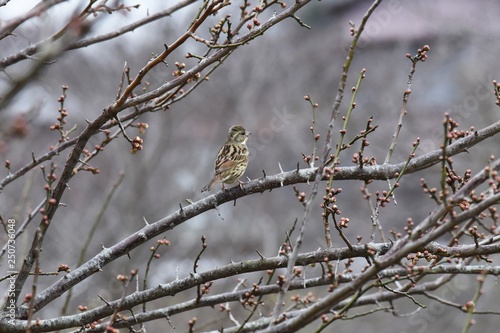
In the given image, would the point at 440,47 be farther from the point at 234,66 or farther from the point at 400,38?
the point at 234,66

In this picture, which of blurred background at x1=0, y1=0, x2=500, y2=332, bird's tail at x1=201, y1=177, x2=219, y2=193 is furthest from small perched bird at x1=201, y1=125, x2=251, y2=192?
blurred background at x1=0, y1=0, x2=500, y2=332

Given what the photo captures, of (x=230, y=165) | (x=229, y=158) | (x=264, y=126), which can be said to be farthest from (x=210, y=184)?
(x=264, y=126)

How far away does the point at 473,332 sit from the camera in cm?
1812

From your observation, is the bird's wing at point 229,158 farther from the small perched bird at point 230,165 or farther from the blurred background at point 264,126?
the blurred background at point 264,126

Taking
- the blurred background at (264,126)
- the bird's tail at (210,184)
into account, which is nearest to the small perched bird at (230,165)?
the bird's tail at (210,184)

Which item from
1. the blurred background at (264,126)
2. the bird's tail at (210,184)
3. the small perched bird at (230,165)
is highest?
the blurred background at (264,126)

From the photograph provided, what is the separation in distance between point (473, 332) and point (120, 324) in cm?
1538

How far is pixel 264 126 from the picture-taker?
75.3 ft

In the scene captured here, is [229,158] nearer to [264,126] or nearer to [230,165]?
[230,165]

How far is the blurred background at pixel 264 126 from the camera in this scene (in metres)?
17.9

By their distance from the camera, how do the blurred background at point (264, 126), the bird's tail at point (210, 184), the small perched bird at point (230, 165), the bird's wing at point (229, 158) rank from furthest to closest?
the blurred background at point (264, 126)
the bird's wing at point (229, 158)
the small perched bird at point (230, 165)
the bird's tail at point (210, 184)

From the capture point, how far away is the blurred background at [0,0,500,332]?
58.9ft

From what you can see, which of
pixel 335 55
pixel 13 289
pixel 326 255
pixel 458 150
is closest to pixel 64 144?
pixel 13 289

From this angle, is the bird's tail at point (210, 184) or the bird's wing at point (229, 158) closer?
the bird's tail at point (210, 184)
